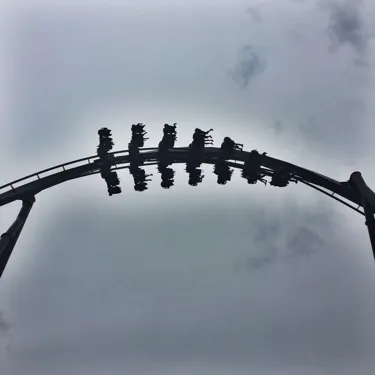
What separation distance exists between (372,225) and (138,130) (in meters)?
11.1

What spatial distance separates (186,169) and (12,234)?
29.5ft

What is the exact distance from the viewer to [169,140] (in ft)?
82.7

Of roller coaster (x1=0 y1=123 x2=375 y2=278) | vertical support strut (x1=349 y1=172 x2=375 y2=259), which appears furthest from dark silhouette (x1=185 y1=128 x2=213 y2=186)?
vertical support strut (x1=349 y1=172 x2=375 y2=259)

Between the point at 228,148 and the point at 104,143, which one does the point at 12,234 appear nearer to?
the point at 104,143

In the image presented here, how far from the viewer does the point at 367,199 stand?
888 inches

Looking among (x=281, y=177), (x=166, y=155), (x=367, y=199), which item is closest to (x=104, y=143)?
(x=166, y=155)

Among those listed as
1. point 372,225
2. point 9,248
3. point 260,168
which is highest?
point 260,168

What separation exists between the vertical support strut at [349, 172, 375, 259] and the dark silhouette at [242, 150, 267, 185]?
433cm

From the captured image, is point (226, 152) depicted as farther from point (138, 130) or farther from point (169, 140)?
point (138, 130)

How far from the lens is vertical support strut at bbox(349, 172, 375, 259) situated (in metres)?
21.5

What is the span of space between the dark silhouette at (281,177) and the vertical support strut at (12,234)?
11591 millimetres

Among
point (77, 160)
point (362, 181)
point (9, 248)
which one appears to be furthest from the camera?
point (77, 160)

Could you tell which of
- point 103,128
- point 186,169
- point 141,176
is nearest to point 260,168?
point 186,169

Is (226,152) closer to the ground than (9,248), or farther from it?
farther from it
